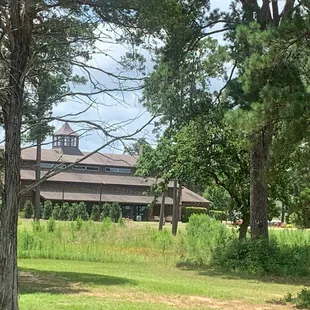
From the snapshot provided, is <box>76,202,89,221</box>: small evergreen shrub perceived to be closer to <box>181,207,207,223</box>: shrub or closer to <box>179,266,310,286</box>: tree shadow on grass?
<box>181,207,207,223</box>: shrub

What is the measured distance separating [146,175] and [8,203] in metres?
19.7

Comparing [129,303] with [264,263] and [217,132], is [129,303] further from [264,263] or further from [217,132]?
[217,132]

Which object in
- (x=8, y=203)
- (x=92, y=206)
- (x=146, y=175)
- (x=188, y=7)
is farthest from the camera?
(x=92, y=206)

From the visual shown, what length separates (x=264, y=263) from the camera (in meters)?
16.5

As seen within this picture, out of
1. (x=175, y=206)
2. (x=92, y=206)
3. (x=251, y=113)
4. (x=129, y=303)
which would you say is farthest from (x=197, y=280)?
(x=92, y=206)

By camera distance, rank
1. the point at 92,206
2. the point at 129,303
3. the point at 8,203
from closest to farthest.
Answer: the point at 8,203
the point at 129,303
the point at 92,206

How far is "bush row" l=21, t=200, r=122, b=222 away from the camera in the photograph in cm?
4338

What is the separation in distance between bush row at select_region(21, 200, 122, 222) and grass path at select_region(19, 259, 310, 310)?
26986 mm

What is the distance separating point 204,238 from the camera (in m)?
20.4

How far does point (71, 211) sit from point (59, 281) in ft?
105

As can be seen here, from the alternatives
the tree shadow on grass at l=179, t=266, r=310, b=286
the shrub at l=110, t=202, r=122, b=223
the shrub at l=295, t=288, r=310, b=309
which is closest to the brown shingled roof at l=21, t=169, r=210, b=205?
the shrub at l=110, t=202, r=122, b=223

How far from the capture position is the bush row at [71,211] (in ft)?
142

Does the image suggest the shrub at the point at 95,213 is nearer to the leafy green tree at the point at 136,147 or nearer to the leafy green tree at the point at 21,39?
the leafy green tree at the point at 21,39

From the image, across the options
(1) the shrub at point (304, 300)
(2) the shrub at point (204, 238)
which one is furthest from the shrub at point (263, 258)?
(1) the shrub at point (304, 300)
